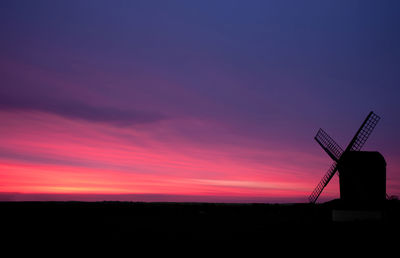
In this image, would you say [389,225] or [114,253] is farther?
[389,225]

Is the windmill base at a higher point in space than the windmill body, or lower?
lower

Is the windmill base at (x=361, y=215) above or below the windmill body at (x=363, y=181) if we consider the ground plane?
below

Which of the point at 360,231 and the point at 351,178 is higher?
the point at 351,178

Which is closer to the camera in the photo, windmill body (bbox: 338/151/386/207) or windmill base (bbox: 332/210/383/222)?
windmill base (bbox: 332/210/383/222)

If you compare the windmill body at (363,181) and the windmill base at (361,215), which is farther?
the windmill body at (363,181)

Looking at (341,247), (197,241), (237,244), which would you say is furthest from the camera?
(197,241)

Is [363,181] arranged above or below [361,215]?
above

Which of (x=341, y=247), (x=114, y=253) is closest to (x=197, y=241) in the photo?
(x=114, y=253)

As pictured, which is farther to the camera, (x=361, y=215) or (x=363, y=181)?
(x=363, y=181)

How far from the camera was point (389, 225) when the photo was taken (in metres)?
33.9

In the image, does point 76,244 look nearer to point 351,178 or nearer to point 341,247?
point 341,247

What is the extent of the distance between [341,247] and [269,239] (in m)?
5.45

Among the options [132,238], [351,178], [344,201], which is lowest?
[132,238]

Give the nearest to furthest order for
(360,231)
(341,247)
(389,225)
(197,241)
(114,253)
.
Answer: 1. (114,253)
2. (341,247)
3. (197,241)
4. (360,231)
5. (389,225)
